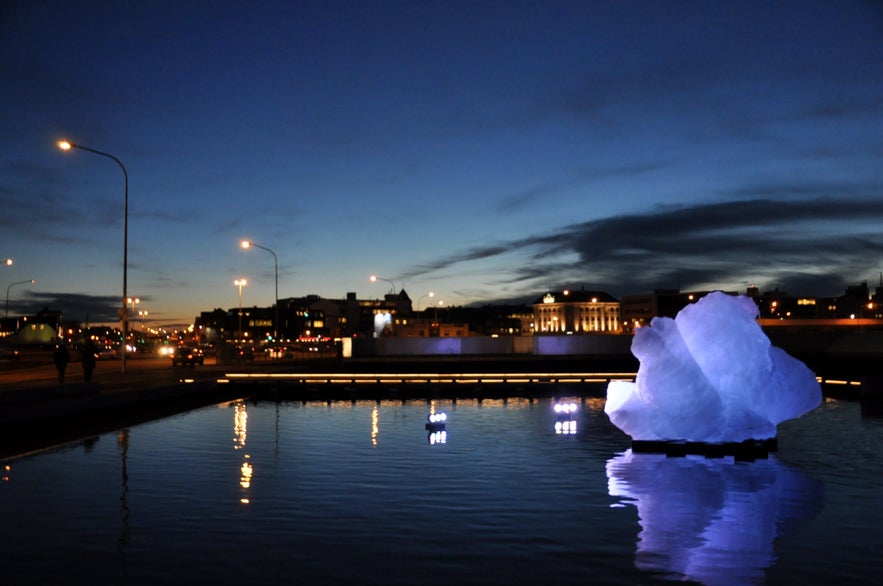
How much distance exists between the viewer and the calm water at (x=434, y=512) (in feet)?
39.3

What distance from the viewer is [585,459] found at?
22.8 m

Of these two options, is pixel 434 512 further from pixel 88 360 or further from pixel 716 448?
pixel 88 360

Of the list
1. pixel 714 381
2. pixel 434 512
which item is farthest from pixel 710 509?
pixel 714 381

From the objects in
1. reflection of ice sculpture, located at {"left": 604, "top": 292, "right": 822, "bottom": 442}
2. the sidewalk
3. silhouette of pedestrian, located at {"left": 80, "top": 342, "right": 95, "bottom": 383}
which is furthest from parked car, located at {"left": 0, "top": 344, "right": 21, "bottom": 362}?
reflection of ice sculpture, located at {"left": 604, "top": 292, "right": 822, "bottom": 442}

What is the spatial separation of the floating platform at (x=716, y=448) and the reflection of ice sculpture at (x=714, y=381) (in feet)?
0.66

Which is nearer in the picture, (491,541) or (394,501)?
(491,541)

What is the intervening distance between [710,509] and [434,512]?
5277 millimetres

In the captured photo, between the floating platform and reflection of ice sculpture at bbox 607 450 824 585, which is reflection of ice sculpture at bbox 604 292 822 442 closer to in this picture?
the floating platform

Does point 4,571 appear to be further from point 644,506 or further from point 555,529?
point 644,506

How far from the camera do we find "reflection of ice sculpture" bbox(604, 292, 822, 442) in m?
23.4

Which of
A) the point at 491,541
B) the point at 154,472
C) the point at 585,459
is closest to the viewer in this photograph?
the point at 491,541

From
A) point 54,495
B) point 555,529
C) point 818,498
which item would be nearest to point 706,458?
point 818,498

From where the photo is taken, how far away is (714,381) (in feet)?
78.4

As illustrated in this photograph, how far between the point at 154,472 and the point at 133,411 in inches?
625
